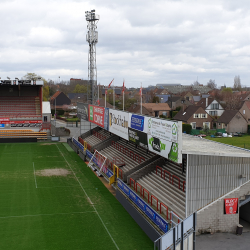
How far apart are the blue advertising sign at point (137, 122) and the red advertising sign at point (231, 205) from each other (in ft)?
21.6

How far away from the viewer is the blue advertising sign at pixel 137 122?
789 inches

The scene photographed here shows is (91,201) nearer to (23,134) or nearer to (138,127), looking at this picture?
(138,127)

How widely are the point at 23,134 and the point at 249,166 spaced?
36.1m

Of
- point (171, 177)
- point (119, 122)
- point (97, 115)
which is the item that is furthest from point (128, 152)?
point (171, 177)

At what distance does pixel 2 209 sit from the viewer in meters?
18.8

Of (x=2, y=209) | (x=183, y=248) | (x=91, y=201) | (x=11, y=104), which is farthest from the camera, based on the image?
(x=11, y=104)

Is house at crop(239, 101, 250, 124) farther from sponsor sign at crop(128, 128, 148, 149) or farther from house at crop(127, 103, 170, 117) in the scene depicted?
sponsor sign at crop(128, 128, 148, 149)

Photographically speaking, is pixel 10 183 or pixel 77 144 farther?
pixel 77 144

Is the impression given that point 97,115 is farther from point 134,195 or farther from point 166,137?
point 166,137

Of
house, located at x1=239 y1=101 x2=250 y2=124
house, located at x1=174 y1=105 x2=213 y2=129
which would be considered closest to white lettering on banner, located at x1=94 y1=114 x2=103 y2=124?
house, located at x1=174 y1=105 x2=213 y2=129

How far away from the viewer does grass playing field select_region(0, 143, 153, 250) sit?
585 inches

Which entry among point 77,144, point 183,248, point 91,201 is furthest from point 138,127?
point 77,144

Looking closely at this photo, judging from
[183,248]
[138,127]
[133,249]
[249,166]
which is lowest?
[133,249]

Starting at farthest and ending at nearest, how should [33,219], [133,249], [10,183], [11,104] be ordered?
[11,104]
[10,183]
[33,219]
[133,249]
